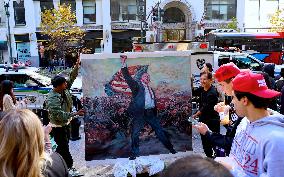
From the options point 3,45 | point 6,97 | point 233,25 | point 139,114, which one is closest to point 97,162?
point 139,114

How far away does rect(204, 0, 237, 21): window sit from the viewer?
4006 cm

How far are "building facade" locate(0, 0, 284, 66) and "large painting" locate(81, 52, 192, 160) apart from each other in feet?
99.6

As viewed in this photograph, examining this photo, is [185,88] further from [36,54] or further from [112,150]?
[36,54]

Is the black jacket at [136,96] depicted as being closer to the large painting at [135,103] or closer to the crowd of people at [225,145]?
the large painting at [135,103]

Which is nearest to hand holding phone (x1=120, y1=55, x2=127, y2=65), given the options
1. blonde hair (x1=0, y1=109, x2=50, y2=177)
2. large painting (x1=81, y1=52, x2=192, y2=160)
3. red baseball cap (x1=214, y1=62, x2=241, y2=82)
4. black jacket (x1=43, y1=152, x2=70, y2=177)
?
large painting (x1=81, y1=52, x2=192, y2=160)

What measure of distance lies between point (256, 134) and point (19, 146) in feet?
5.17

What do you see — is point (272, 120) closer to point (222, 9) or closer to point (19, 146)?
point (19, 146)

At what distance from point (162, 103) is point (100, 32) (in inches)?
1326

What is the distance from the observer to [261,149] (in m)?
2.47

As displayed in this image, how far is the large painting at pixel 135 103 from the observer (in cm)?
547

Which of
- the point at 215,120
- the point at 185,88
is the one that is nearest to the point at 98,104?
the point at 185,88

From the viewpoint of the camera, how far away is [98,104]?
18.2 ft

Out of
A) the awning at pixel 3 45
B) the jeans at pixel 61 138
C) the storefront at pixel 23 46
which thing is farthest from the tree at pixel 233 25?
the jeans at pixel 61 138

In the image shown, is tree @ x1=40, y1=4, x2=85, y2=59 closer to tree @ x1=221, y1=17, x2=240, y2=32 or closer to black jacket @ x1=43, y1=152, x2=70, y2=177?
tree @ x1=221, y1=17, x2=240, y2=32
